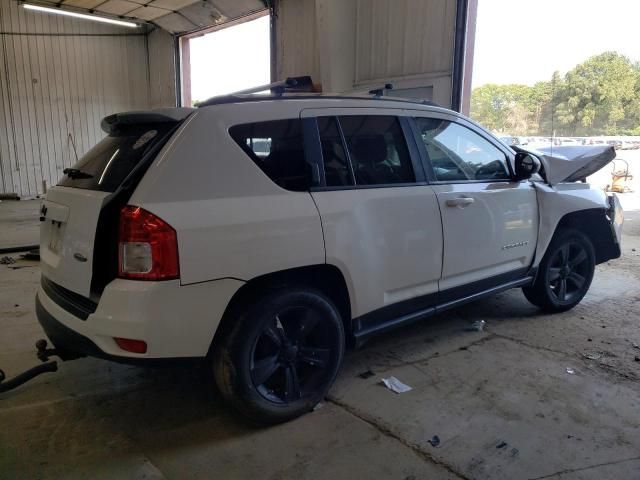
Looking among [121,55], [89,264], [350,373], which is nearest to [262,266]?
[89,264]

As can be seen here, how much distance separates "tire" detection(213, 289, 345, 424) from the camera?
2.29 meters

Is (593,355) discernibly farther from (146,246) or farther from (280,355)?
(146,246)

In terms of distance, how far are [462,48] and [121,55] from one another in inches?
436

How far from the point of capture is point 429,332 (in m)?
3.82

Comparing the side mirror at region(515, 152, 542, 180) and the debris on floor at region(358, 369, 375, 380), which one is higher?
the side mirror at region(515, 152, 542, 180)

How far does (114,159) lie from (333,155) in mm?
1151

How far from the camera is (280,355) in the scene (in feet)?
8.16

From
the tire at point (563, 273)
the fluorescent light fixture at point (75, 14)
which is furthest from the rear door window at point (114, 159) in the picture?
the fluorescent light fixture at point (75, 14)

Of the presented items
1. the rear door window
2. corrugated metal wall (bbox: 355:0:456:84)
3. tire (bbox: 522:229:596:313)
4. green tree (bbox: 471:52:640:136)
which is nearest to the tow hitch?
the rear door window

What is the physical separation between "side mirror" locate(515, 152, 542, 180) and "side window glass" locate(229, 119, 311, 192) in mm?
1886

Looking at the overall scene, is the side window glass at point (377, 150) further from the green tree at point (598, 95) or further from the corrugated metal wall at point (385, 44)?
the corrugated metal wall at point (385, 44)

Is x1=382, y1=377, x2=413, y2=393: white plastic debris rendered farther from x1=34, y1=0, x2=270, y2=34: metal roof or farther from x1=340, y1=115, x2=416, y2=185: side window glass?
x1=34, y1=0, x2=270, y2=34: metal roof

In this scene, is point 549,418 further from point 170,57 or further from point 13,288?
point 170,57

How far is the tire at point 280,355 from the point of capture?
7.50 ft
